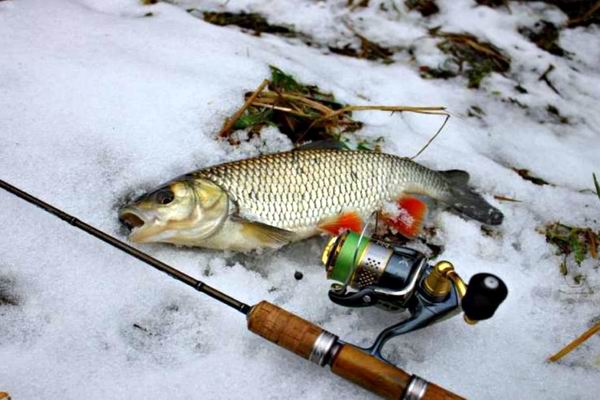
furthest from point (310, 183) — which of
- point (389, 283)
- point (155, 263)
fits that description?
point (155, 263)

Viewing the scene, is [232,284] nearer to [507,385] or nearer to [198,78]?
[507,385]

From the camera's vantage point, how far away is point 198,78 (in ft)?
10.4

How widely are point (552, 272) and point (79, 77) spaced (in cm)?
265

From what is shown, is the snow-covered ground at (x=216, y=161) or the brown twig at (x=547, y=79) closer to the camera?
the snow-covered ground at (x=216, y=161)

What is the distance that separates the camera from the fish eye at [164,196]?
225cm

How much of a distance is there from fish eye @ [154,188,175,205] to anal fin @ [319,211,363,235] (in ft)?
2.21

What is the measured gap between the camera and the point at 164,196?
226cm

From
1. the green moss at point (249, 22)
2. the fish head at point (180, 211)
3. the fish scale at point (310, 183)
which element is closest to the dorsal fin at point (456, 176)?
the fish scale at point (310, 183)

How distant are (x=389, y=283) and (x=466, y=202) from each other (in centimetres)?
86

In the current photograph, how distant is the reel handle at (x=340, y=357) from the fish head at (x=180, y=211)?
0.53 meters

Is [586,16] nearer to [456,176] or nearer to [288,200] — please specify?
[456,176]

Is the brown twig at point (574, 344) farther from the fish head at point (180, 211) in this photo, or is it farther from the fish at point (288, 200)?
the fish head at point (180, 211)

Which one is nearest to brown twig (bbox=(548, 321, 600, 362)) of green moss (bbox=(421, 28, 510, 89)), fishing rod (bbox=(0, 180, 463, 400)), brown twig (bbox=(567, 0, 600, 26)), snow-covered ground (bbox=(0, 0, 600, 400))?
snow-covered ground (bbox=(0, 0, 600, 400))

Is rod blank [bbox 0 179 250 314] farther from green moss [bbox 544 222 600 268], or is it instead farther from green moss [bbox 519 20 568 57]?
green moss [bbox 519 20 568 57]
